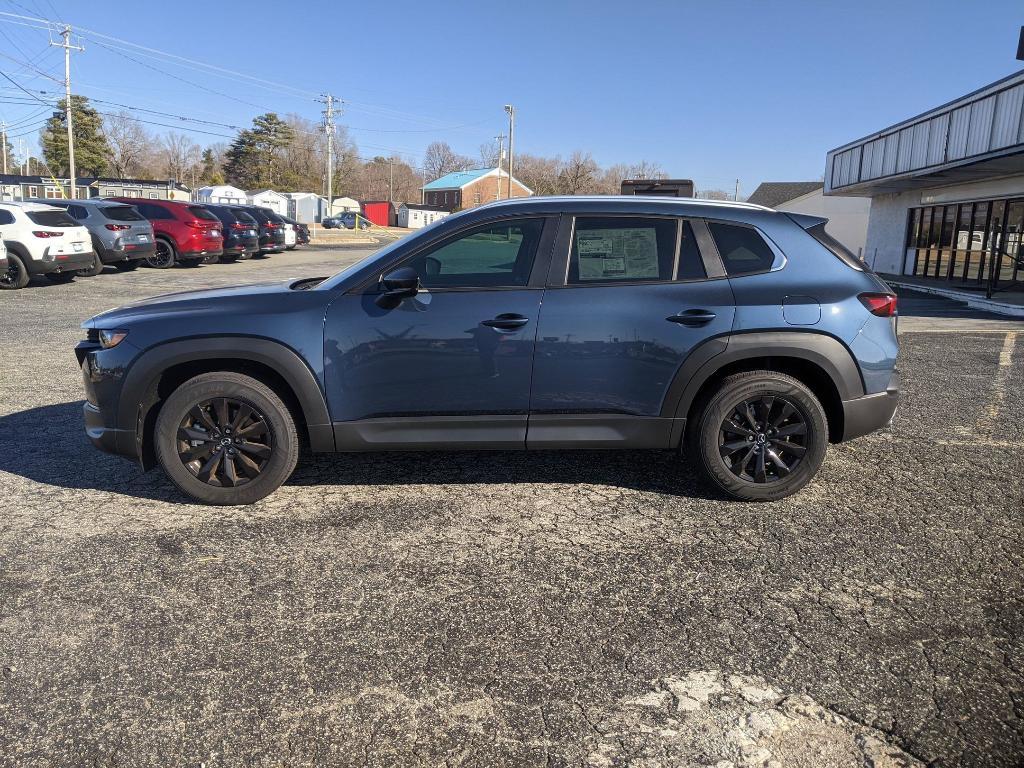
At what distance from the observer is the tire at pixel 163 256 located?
2008 centimetres

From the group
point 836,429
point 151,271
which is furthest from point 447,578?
point 151,271

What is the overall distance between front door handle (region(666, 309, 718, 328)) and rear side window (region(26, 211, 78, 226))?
15.1 metres

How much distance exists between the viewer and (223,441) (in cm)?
402

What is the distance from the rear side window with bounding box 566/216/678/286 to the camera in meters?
4.05

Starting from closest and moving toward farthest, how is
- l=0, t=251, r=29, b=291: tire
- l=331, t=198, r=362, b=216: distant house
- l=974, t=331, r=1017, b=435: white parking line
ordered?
l=974, t=331, r=1017, b=435: white parking line → l=0, t=251, r=29, b=291: tire → l=331, t=198, r=362, b=216: distant house

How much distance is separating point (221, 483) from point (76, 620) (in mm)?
1195

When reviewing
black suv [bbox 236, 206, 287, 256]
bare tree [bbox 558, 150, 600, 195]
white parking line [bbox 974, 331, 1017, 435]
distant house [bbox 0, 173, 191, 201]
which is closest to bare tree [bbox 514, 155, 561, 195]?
bare tree [bbox 558, 150, 600, 195]

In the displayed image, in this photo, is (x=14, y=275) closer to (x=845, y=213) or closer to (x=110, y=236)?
(x=110, y=236)

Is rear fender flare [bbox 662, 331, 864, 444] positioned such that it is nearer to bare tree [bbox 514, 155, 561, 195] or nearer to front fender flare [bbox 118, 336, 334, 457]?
front fender flare [bbox 118, 336, 334, 457]

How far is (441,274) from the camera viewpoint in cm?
407

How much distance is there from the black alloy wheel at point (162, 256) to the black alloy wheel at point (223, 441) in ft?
59.7

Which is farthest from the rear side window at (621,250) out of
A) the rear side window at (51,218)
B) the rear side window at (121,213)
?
the rear side window at (121,213)

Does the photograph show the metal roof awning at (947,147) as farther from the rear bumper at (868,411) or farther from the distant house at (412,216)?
the distant house at (412,216)

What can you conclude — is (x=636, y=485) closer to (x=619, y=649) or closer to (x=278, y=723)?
(x=619, y=649)
